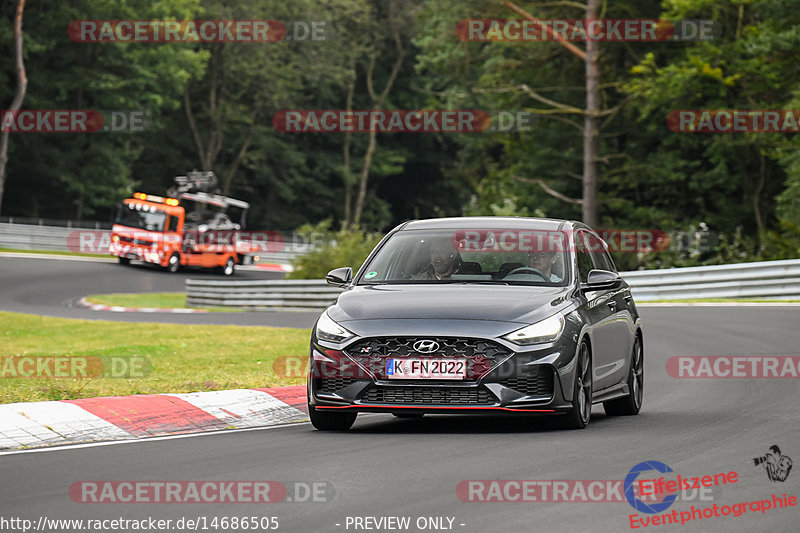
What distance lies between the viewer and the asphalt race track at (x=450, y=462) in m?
7.09

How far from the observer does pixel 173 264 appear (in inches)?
1917

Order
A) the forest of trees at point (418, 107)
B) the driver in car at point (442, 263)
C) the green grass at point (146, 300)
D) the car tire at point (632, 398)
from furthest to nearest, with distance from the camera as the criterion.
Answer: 1. the forest of trees at point (418, 107)
2. the green grass at point (146, 300)
3. the car tire at point (632, 398)
4. the driver in car at point (442, 263)

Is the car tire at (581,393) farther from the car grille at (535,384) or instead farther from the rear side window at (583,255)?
the rear side window at (583,255)

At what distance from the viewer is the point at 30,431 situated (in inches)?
400

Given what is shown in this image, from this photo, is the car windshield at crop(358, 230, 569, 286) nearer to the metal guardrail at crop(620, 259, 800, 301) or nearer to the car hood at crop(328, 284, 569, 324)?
the car hood at crop(328, 284, 569, 324)

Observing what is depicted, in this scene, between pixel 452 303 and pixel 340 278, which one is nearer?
pixel 452 303

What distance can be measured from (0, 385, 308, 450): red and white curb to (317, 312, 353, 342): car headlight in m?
1.30

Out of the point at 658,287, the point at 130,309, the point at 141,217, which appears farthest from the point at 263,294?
the point at 141,217

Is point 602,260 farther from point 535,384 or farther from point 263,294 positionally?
point 263,294

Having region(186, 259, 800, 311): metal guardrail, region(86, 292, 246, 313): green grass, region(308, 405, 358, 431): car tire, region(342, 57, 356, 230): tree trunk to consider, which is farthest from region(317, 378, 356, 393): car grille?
region(342, 57, 356, 230): tree trunk

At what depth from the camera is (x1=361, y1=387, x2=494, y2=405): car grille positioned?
1002 cm

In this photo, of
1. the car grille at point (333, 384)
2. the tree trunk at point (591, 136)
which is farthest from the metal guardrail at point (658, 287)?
the car grille at point (333, 384)

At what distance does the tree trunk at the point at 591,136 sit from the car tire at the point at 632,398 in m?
32.7

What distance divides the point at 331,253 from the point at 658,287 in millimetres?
8550
